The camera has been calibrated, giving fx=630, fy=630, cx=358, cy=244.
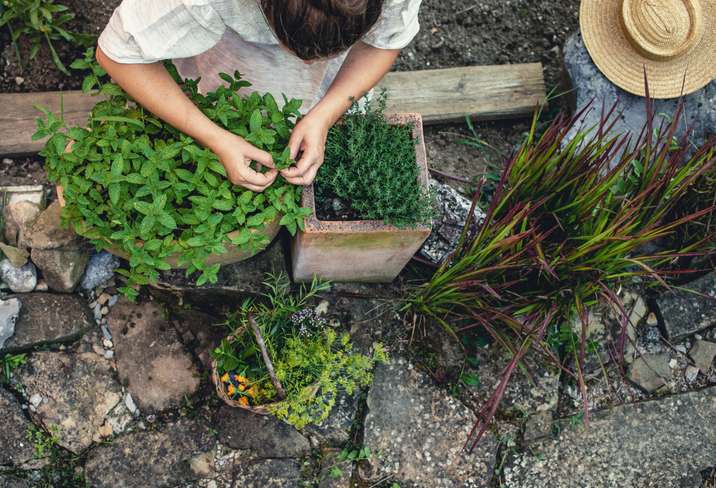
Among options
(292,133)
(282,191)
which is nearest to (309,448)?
(282,191)

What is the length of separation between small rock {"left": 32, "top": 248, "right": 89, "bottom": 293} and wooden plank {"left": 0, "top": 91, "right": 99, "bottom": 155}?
546 mm

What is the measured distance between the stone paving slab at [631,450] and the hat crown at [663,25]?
5.28 feet

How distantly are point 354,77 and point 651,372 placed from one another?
201 centimetres

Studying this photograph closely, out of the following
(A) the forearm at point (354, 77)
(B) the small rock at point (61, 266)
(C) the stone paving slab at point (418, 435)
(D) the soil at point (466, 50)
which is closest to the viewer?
(A) the forearm at point (354, 77)

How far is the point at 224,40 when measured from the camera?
2.20 metres

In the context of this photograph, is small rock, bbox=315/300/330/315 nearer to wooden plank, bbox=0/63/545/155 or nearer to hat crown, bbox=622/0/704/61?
wooden plank, bbox=0/63/545/155

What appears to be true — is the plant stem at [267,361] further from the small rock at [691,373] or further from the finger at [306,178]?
the small rock at [691,373]

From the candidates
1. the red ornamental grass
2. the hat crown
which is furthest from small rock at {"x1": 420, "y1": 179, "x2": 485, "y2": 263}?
the hat crown

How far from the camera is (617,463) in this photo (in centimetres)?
285

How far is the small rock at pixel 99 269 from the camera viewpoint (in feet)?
8.74

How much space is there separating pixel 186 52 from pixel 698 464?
110 inches

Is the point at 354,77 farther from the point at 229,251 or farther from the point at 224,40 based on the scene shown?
the point at 229,251

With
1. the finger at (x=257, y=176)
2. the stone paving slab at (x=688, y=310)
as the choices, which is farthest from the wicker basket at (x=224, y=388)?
the stone paving slab at (x=688, y=310)

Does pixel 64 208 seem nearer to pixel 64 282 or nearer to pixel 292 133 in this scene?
pixel 64 282
